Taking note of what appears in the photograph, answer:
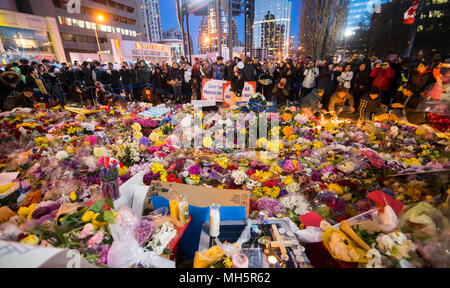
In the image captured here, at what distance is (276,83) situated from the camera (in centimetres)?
798

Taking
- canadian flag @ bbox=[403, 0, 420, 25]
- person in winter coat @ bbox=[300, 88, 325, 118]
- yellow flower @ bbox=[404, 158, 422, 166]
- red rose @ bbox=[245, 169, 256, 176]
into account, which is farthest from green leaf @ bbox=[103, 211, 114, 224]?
canadian flag @ bbox=[403, 0, 420, 25]

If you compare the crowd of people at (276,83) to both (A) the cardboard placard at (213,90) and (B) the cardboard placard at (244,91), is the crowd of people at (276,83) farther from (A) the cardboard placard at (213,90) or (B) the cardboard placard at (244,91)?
(A) the cardboard placard at (213,90)

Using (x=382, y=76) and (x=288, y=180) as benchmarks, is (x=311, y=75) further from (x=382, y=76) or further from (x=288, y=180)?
(x=288, y=180)

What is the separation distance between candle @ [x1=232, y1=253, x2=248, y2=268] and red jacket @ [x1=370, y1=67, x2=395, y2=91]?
24.5 ft

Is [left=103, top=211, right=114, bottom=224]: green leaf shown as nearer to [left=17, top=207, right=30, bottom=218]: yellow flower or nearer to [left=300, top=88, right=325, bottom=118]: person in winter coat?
[left=17, top=207, right=30, bottom=218]: yellow flower

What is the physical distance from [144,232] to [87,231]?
0.44 meters

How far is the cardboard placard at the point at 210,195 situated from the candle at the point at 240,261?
696 mm

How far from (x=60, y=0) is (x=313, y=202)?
4577 cm

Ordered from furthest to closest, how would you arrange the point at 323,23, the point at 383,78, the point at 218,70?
the point at 323,23
the point at 218,70
the point at 383,78

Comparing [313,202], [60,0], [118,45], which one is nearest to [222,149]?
[313,202]

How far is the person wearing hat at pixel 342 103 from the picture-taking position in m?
6.14

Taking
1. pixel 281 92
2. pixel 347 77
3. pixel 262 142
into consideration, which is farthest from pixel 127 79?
pixel 347 77

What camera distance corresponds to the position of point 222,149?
3959 mm

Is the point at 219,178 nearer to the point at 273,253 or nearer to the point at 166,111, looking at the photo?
the point at 273,253
